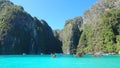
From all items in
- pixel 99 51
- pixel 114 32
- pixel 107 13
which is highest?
pixel 107 13

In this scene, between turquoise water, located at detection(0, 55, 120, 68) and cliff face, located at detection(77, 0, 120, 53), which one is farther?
cliff face, located at detection(77, 0, 120, 53)

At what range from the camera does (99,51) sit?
165875 millimetres

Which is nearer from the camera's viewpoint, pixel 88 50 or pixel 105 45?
pixel 105 45

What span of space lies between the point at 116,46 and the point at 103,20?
3125cm

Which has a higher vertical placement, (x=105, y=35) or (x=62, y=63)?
(x=105, y=35)

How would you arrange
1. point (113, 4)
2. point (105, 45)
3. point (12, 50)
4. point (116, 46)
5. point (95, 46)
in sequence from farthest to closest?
point (113, 4), point (12, 50), point (95, 46), point (105, 45), point (116, 46)

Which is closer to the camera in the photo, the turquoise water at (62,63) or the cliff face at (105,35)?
the turquoise water at (62,63)

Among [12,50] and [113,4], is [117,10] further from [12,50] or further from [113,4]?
[12,50]

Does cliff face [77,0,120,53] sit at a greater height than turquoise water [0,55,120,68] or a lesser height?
greater

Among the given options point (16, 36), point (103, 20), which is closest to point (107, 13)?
point (103, 20)

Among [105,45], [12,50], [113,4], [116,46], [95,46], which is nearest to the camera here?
[116,46]

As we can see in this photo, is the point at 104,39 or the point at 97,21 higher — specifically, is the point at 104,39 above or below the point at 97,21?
below

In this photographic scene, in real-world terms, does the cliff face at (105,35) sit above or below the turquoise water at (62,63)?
above

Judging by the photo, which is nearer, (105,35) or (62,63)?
(62,63)
